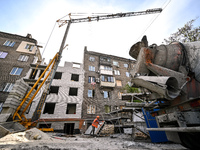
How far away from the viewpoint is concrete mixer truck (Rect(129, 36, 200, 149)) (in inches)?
84.5

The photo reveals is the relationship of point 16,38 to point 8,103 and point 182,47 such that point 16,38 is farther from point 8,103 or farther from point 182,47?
point 182,47

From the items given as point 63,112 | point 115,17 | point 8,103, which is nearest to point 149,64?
point 8,103

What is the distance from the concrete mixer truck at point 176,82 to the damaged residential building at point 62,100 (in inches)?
620

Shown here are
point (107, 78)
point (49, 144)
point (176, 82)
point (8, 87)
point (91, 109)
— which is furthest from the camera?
point (107, 78)

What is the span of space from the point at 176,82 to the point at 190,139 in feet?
6.66

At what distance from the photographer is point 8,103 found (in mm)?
7949

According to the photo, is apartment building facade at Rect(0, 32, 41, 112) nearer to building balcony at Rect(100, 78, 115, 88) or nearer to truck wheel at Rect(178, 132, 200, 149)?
building balcony at Rect(100, 78, 115, 88)

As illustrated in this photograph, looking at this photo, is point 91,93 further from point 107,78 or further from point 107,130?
point 107,130

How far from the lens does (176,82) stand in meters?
2.19

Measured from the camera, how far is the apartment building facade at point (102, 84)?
1819cm

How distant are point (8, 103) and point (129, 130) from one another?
12956 millimetres

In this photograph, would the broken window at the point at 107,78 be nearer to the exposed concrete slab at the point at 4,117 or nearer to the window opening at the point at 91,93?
the window opening at the point at 91,93

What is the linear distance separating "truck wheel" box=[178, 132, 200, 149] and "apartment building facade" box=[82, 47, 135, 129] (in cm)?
1508

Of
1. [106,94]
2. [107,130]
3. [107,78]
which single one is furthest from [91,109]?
[107,78]
